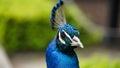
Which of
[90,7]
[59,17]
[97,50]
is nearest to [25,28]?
[97,50]

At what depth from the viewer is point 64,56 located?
240cm

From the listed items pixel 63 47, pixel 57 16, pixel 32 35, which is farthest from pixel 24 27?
pixel 63 47

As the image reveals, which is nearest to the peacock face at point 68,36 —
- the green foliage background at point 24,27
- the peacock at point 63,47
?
the peacock at point 63,47

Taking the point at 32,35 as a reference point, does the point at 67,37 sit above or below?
above

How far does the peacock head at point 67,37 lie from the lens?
7.72 feet

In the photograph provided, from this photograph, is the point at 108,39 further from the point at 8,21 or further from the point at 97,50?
the point at 8,21

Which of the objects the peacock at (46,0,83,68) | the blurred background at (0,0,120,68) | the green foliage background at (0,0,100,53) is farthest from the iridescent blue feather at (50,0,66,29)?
the green foliage background at (0,0,100,53)

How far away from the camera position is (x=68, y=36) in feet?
7.83

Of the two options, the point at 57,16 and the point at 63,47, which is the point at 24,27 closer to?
the point at 57,16

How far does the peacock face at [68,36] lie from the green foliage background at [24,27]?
4376mm

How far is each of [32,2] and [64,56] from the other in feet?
16.1

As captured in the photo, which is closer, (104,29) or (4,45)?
(4,45)

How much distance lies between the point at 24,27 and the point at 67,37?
4582 millimetres

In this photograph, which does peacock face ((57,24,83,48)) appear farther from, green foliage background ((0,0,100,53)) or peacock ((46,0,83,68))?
green foliage background ((0,0,100,53))
